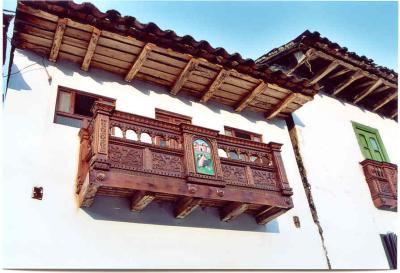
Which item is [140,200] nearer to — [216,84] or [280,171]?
[280,171]

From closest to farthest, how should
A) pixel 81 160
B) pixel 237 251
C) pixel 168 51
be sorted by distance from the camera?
pixel 81 160 → pixel 237 251 → pixel 168 51

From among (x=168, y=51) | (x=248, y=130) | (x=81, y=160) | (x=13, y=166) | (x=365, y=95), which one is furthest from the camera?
(x=365, y=95)

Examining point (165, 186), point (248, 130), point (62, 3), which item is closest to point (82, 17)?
point (62, 3)

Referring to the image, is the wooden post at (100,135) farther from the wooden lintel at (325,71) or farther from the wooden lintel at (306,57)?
the wooden lintel at (325,71)

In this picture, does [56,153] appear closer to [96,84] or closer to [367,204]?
[96,84]

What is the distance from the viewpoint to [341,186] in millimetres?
9164

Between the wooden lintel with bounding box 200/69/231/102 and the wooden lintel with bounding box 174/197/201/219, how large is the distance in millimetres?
2895

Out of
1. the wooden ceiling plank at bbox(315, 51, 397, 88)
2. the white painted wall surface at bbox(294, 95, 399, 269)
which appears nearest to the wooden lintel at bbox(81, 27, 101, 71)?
the white painted wall surface at bbox(294, 95, 399, 269)

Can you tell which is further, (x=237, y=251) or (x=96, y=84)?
(x=96, y=84)

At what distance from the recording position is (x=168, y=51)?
727 cm

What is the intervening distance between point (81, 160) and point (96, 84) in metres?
1.87

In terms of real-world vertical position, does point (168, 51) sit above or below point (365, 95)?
below

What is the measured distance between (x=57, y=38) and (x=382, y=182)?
26.6 ft

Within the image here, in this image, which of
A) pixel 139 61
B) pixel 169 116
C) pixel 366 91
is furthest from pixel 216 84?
pixel 366 91
